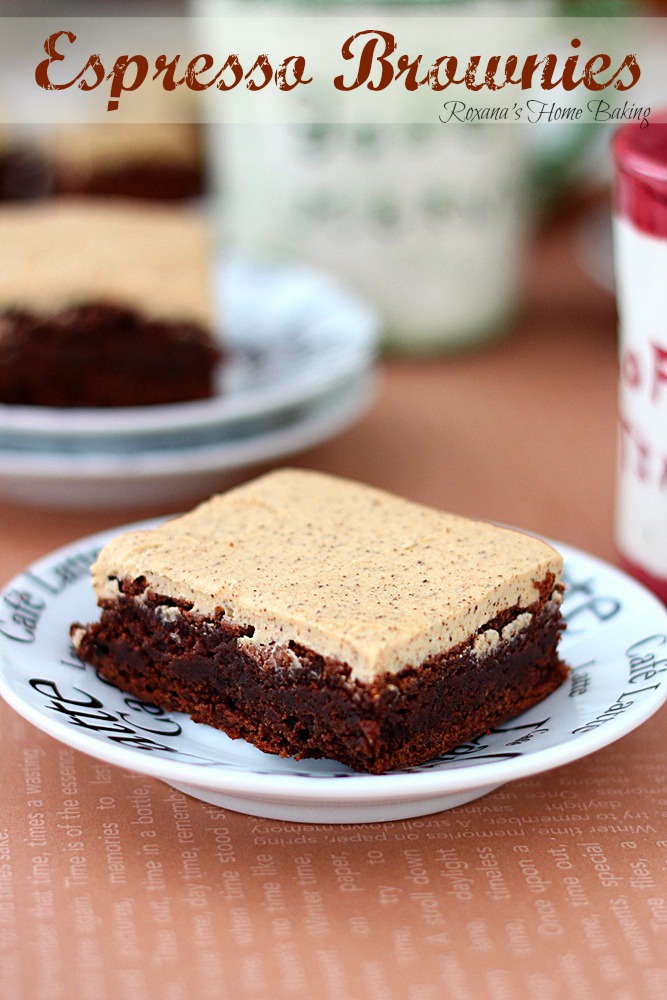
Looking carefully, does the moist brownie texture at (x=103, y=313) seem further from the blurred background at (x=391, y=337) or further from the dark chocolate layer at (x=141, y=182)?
the dark chocolate layer at (x=141, y=182)

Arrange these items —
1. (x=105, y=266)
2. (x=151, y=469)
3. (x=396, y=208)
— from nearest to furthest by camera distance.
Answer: (x=151, y=469) < (x=105, y=266) < (x=396, y=208)

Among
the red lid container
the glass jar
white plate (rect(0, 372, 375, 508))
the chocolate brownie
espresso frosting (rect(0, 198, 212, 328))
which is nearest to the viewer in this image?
the red lid container

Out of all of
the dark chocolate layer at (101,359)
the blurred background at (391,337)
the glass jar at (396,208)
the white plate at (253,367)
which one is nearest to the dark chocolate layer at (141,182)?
the blurred background at (391,337)

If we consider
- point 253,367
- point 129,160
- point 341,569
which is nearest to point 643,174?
point 341,569

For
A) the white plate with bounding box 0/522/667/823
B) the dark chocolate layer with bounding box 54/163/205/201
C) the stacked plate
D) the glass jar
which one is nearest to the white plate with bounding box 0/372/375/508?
the stacked plate

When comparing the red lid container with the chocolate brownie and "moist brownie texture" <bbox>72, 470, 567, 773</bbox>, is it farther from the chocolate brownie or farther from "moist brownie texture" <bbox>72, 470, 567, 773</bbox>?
the chocolate brownie

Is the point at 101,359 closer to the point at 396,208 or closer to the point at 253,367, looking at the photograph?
the point at 253,367

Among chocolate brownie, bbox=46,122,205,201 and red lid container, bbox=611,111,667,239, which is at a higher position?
red lid container, bbox=611,111,667,239
